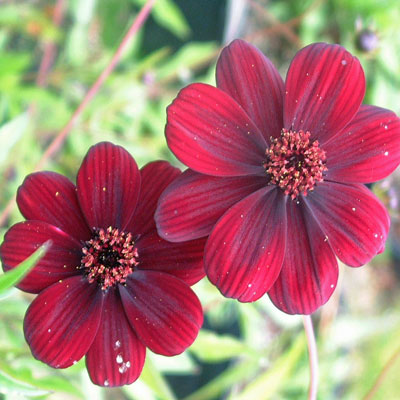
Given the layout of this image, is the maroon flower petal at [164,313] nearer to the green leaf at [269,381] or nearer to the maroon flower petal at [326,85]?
the maroon flower petal at [326,85]

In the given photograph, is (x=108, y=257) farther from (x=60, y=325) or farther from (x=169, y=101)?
(x=169, y=101)

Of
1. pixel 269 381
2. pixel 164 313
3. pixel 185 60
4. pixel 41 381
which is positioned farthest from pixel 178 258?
pixel 185 60

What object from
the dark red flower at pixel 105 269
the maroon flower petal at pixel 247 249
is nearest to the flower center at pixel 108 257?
the dark red flower at pixel 105 269

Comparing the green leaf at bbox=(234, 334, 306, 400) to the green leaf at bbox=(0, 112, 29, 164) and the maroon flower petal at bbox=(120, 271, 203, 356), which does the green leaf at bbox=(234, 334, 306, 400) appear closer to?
the maroon flower petal at bbox=(120, 271, 203, 356)

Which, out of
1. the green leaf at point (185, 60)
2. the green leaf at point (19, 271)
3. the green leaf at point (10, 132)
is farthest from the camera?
the green leaf at point (185, 60)

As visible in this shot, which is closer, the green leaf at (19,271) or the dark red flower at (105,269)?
the green leaf at (19,271)

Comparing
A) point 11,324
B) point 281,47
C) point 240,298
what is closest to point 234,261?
point 240,298
